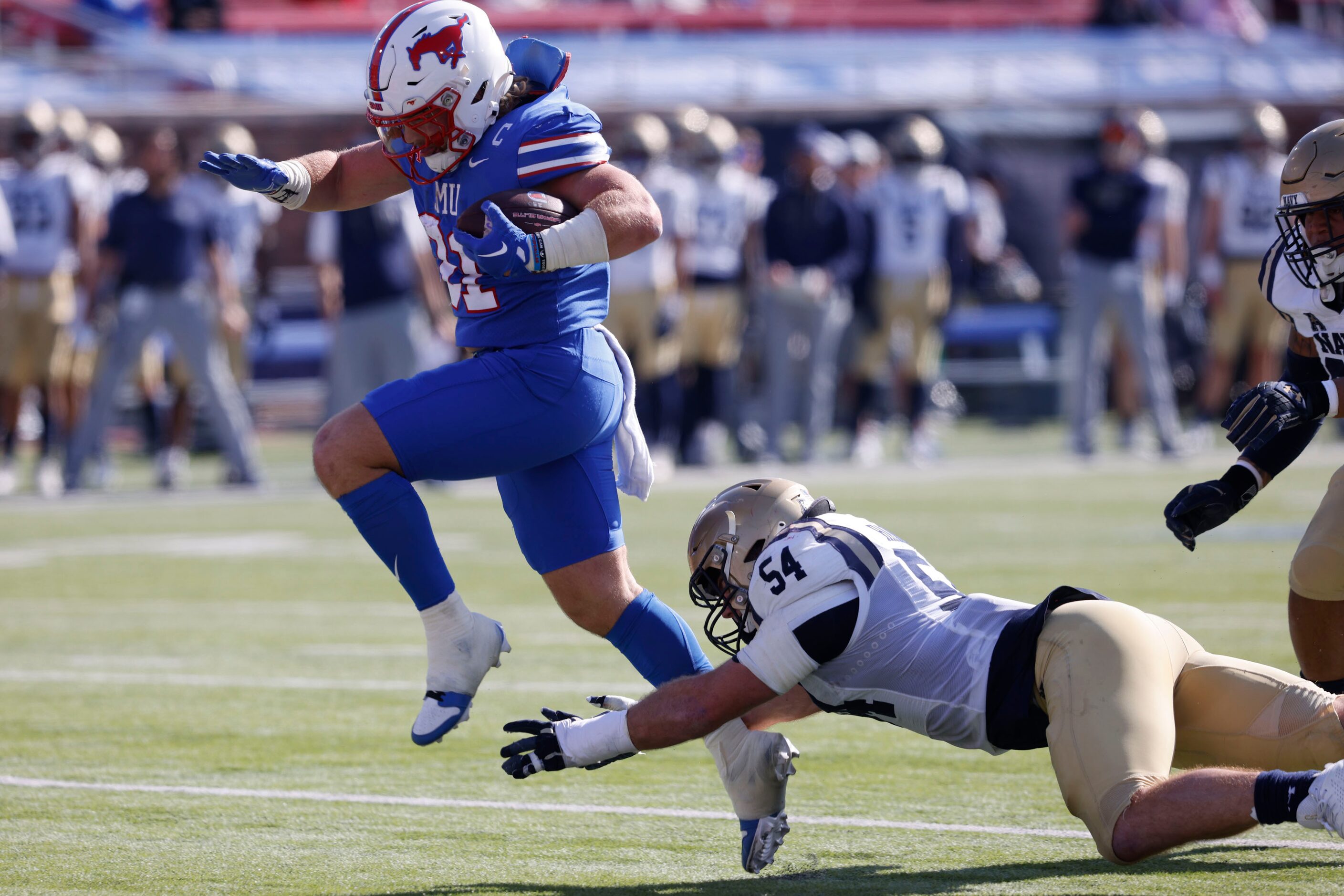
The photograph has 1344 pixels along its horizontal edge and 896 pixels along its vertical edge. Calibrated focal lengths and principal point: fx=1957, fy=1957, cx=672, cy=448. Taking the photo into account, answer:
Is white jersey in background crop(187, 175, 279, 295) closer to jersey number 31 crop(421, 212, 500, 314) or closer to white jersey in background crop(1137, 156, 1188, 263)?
white jersey in background crop(1137, 156, 1188, 263)

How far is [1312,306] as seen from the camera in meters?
4.38

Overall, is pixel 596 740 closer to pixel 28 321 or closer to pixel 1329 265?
pixel 1329 265

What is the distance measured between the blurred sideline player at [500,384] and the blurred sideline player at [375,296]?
7.45 m

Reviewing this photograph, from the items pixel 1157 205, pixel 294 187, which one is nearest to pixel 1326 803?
pixel 294 187

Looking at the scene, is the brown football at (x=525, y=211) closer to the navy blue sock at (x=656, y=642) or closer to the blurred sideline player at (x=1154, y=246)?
the navy blue sock at (x=656, y=642)

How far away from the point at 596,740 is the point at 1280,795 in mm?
1223

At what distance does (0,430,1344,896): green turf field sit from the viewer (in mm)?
3889

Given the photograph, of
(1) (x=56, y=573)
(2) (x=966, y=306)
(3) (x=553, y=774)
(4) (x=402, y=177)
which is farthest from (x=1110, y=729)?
(2) (x=966, y=306)

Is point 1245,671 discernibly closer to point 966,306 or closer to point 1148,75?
point 966,306

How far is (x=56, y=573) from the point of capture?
8984 mm

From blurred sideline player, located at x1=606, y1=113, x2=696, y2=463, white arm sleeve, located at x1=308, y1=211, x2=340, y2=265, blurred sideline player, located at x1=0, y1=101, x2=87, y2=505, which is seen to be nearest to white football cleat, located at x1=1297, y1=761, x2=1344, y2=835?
white arm sleeve, located at x1=308, y1=211, x2=340, y2=265

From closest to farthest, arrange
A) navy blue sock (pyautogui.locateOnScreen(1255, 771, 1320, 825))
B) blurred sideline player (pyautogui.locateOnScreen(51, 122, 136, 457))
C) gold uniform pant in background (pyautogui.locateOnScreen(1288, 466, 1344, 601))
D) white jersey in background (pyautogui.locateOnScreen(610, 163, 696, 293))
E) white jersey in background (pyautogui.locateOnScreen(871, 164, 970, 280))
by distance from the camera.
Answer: navy blue sock (pyautogui.locateOnScreen(1255, 771, 1320, 825)) < gold uniform pant in background (pyautogui.locateOnScreen(1288, 466, 1344, 601)) < blurred sideline player (pyautogui.locateOnScreen(51, 122, 136, 457)) < white jersey in background (pyautogui.locateOnScreen(610, 163, 696, 293)) < white jersey in background (pyautogui.locateOnScreen(871, 164, 970, 280))

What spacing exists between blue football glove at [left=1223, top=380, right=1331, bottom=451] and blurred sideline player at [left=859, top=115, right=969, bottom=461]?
9.86 m

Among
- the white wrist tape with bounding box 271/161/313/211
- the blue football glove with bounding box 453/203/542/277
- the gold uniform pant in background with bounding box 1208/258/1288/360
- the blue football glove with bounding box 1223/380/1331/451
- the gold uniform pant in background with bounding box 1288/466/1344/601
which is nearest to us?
the blue football glove with bounding box 453/203/542/277
